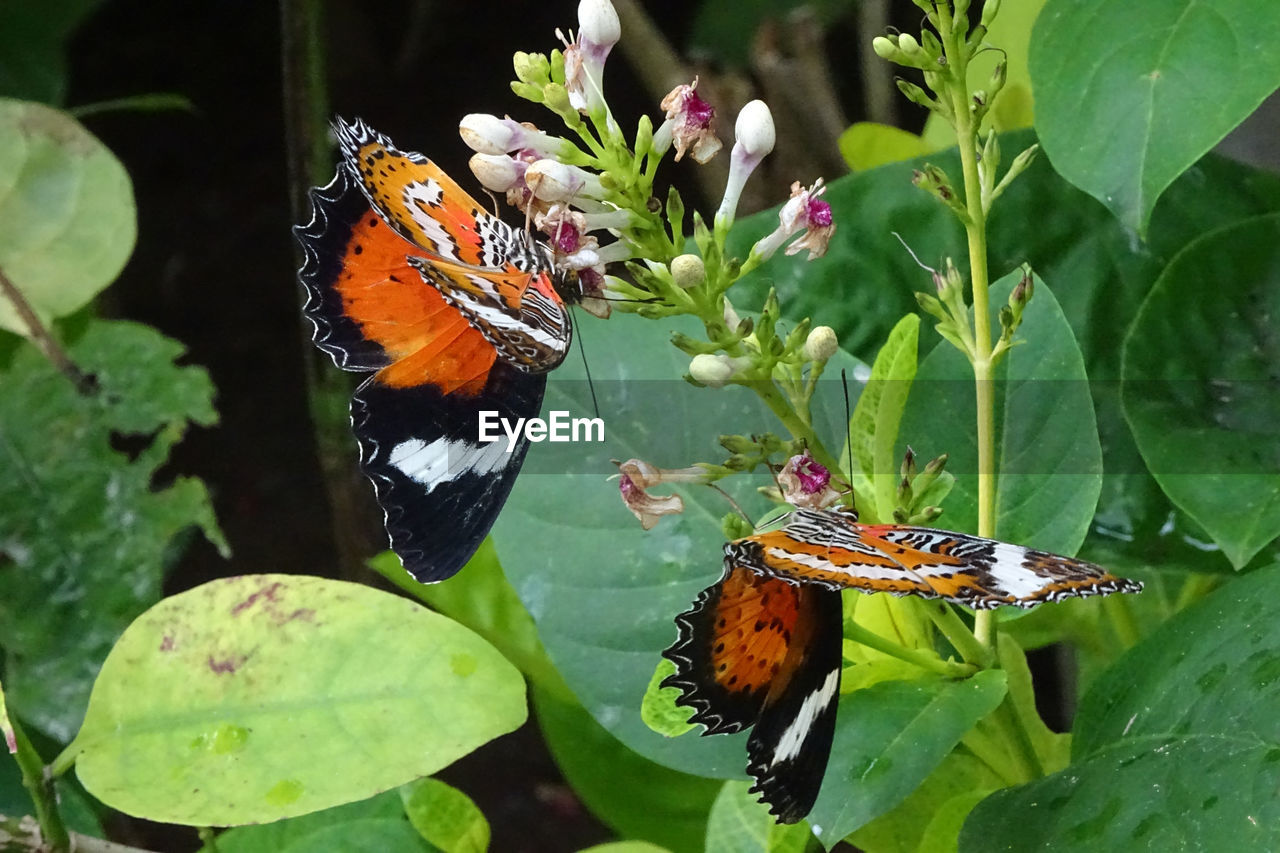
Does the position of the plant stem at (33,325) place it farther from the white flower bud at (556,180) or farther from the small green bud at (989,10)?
the small green bud at (989,10)

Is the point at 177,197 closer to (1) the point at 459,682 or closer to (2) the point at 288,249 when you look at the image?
(2) the point at 288,249

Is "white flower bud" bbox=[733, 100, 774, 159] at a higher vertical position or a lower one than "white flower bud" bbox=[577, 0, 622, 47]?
lower

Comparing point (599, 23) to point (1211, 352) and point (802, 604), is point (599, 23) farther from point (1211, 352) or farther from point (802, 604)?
point (1211, 352)

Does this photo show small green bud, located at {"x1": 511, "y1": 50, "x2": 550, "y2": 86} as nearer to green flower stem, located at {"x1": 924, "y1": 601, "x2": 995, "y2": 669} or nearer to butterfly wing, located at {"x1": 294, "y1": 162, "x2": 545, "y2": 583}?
butterfly wing, located at {"x1": 294, "y1": 162, "x2": 545, "y2": 583}

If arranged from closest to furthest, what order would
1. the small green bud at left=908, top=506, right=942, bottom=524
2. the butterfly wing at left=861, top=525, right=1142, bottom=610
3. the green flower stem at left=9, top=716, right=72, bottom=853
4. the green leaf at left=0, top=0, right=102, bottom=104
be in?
the butterfly wing at left=861, top=525, right=1142, bottom=610 → the small green bud at left=908, top=506, right=942, bottom=524 → the green flower stem at left=9, top=716, right=72, bottom=853 → the green leaf at left=0, top=0, right=102, bottom=104

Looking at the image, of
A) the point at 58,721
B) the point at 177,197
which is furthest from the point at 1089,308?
the point at 177,197

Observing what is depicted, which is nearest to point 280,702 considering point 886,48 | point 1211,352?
point 886,48

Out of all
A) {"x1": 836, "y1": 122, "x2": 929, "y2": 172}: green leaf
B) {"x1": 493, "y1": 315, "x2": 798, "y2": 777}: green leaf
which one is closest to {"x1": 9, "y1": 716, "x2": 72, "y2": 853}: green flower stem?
{"x1": 493, "y1": 315, "x2": 798, "y2": 777}: green leaf
